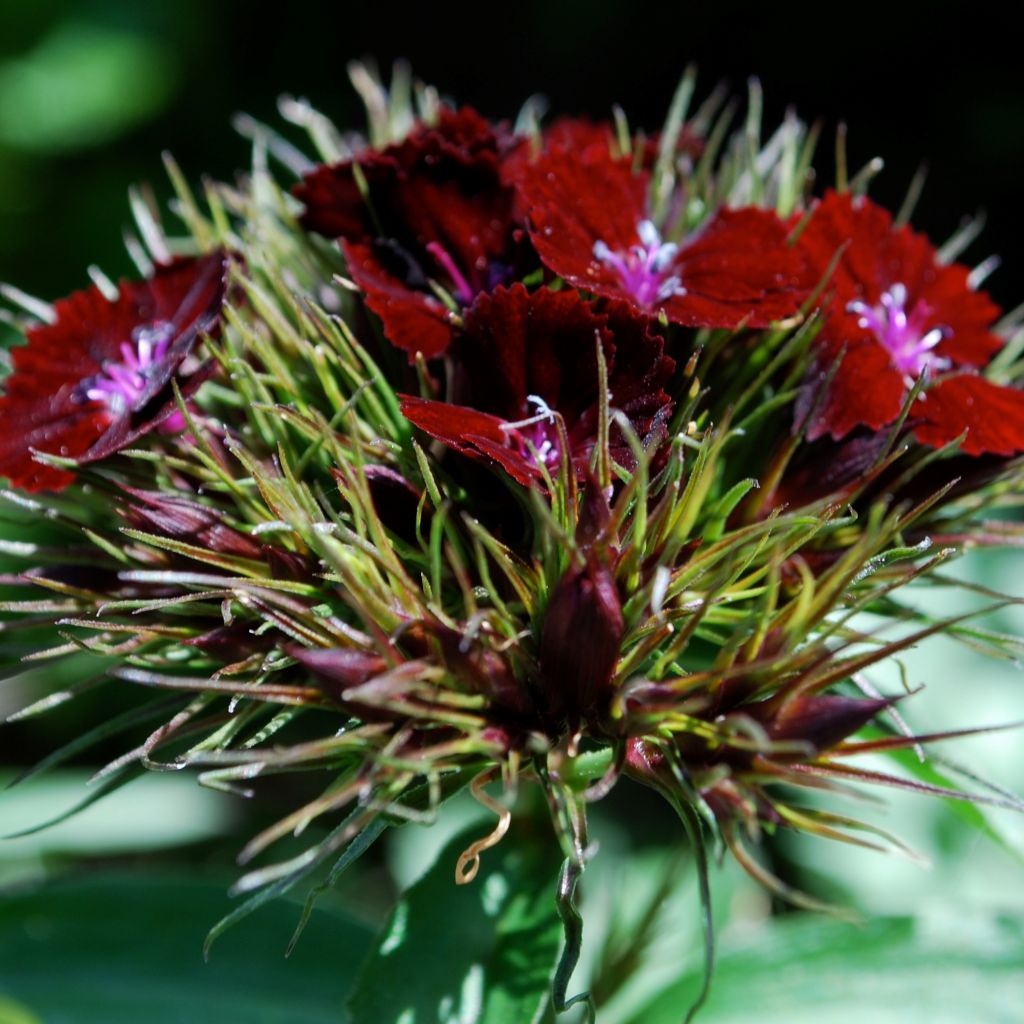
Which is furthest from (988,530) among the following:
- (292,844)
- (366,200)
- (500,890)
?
(292,844)

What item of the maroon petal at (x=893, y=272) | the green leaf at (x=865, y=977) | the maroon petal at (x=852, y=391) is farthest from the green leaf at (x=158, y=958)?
the maroon petal at (x=893, y=272)

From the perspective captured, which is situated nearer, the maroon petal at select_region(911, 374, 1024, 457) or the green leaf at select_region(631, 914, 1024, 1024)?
the maroon petal at select_region(911, 374, 1024, 457)

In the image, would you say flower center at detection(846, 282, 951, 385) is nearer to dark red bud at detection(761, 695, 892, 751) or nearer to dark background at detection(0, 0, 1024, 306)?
dark red bud at detection(761, 695, 892, 751)

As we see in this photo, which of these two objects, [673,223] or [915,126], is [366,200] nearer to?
[673,223]

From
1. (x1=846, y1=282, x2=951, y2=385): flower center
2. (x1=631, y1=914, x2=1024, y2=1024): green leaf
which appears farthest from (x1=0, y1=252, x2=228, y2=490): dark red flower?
(x1=631, y1=914, x2=1024, y2=1024): green leaf

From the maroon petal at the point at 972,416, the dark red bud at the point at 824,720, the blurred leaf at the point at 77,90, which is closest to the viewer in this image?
the dark red bud at the point at 824,720

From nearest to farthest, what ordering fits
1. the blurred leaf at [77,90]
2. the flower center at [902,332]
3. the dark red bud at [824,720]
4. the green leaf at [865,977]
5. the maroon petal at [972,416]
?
the dark red bud at [824,720] → the maroon petal at [972,416] → the flower center at [902,332] → the green leaf at [865,977] → the blurred leaf at [77,90]

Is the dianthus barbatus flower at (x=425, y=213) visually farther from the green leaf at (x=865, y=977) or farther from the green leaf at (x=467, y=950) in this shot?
the green leaf at (x=865, y=977)

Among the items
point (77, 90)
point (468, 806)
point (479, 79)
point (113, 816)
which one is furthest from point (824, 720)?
point (479, 79)
